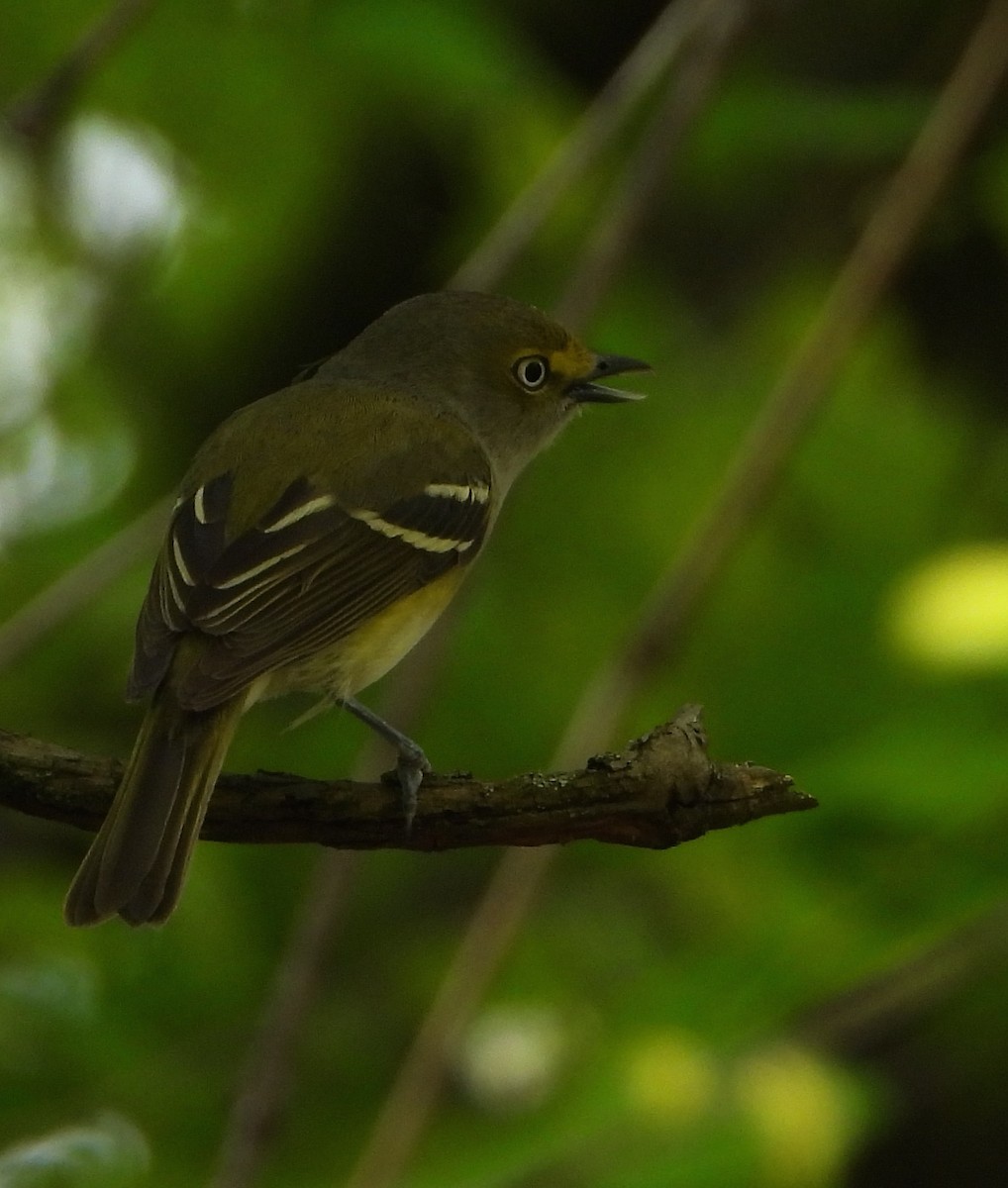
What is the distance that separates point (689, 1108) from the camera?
14.0ft

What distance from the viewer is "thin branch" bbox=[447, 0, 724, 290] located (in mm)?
5469

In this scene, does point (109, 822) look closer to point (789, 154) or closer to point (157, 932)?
point (157, 932)

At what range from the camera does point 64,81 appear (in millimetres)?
4383

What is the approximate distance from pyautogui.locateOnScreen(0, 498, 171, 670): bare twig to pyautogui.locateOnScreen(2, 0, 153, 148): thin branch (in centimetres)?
101

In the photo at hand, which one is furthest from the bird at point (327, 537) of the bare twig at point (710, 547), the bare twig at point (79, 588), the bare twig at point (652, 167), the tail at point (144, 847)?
the bare twig at point (710, 547)

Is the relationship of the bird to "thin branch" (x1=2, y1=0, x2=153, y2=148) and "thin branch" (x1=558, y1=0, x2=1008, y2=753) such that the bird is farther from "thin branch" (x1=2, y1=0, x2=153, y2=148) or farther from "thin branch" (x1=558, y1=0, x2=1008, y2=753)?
"thin branch" (x1=2, y1=0, x2=153, y2=148)

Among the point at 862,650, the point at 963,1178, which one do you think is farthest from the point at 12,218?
the point at 963,1178

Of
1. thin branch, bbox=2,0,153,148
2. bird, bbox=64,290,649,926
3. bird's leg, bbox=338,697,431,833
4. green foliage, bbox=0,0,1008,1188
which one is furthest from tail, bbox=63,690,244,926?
thin branch, bbox=2,0,153,148

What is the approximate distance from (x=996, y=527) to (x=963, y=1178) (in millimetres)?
2301

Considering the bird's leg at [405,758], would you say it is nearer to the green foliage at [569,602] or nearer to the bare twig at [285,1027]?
the bare twig at [285,1027]

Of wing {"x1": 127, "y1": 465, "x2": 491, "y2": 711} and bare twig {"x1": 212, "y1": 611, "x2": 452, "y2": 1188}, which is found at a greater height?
wing {"x1": 127, "y1": 465, "x2": 491, "y2": 711}

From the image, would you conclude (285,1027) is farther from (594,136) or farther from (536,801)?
(594,136)

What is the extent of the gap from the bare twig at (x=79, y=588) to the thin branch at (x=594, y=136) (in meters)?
1.27

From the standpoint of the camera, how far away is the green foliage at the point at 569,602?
4.38 metres
